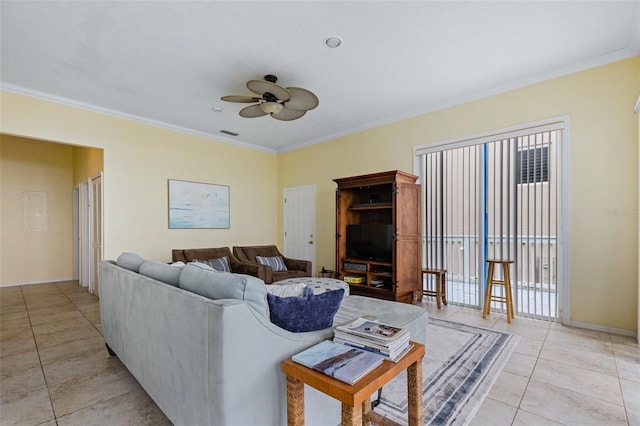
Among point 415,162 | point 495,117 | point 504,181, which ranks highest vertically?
point 495,117

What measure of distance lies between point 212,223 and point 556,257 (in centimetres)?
520

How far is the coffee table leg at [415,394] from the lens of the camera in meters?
1.44

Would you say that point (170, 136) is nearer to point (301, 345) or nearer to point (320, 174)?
point (320, 174)

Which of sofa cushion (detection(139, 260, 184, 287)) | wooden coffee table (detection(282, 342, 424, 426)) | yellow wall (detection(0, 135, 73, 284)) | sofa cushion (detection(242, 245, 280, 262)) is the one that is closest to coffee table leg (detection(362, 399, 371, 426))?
wooden coffee table (detection(282, 342, 424, 426))

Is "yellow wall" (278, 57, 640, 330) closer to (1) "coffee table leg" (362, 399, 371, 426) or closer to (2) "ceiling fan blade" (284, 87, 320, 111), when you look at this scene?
(2) "ceiling fan blade" (284, 87, 320, 111)

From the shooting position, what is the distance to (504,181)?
12.8 feet

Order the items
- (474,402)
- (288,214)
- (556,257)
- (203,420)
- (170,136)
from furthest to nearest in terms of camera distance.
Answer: (288,214) < (170,136) < (556,257) < (474,402) < (203,420)

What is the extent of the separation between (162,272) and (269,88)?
188 cm

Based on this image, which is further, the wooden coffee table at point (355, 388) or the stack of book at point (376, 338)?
the stack of book at point (376, 338)

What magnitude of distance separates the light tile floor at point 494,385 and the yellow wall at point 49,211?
334 cm

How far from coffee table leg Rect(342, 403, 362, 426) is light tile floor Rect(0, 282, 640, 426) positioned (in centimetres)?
107

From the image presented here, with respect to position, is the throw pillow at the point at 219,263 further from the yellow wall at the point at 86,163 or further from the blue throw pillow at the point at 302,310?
the blue throw pillow at the point at 302,310

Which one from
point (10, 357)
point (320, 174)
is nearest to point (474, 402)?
point (10, 357)

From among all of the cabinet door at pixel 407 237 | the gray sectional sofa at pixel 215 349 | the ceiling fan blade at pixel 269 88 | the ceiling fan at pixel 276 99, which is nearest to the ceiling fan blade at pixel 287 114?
the ceiling fan at pixel 276 99
